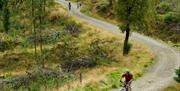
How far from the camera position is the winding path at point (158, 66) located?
3241 centimetres

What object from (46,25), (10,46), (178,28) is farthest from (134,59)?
(46,25)

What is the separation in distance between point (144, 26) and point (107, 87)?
1623 cm

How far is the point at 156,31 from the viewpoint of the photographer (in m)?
64.2

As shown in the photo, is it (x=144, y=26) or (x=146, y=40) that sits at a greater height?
(x=144, y=26)

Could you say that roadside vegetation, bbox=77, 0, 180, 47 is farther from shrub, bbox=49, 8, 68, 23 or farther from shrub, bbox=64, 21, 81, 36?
shrub, bbox=64, 21, 81, 36

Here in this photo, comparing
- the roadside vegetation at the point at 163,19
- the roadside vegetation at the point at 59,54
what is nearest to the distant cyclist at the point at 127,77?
the roadside vegetation at the point at 59,54

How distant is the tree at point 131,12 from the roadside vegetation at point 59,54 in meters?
3.82

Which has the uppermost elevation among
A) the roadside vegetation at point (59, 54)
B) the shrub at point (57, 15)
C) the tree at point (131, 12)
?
the tree at point (131, 12)

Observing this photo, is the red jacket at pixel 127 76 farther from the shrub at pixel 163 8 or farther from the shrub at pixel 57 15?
the shrub at pixel 57 15

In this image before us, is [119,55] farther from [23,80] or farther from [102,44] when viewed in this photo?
[23,80]

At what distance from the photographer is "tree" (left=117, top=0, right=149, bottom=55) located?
44.2 meters

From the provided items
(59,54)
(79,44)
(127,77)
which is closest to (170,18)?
(79,44)

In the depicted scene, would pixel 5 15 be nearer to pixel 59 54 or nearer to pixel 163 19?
pixel 59 54

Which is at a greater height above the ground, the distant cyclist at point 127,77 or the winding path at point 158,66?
the distant cyclist at point 127,77
